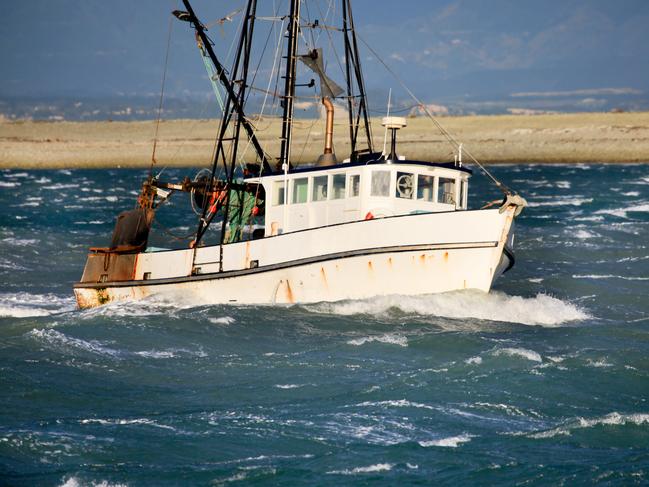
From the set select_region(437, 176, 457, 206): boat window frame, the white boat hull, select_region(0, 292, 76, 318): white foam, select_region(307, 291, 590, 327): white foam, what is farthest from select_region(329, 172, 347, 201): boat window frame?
select_region(0, 292, 76, 318): white foam

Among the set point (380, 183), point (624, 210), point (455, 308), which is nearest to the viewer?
point (455, 308)

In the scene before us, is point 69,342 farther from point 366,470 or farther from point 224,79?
point 366,470

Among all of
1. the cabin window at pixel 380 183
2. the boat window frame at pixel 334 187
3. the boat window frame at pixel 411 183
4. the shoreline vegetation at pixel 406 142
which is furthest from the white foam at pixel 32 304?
the shoreline vegetation at pixel 406 142

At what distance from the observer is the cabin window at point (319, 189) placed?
25.7 metres

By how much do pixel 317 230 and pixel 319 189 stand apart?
70.8 inches

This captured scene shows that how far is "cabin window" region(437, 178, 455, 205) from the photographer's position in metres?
25.3

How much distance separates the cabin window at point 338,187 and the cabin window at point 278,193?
1.46 metres

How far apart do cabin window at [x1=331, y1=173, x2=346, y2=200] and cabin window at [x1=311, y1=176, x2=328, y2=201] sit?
1.04 feet

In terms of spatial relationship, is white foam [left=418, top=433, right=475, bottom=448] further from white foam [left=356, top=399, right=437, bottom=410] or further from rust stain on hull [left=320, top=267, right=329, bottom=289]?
rust stain on hull [left=320, top=267, right=329, bottom=289]

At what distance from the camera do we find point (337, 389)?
1842cm

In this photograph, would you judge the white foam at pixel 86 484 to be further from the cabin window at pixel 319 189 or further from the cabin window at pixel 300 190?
the cabin window at pixel 300 190

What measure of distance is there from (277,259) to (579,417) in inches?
369

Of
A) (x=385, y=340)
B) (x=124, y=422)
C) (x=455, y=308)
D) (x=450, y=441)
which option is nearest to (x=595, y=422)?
(x=450, y=441)

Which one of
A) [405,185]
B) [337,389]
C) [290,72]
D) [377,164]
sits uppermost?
[290,72]
